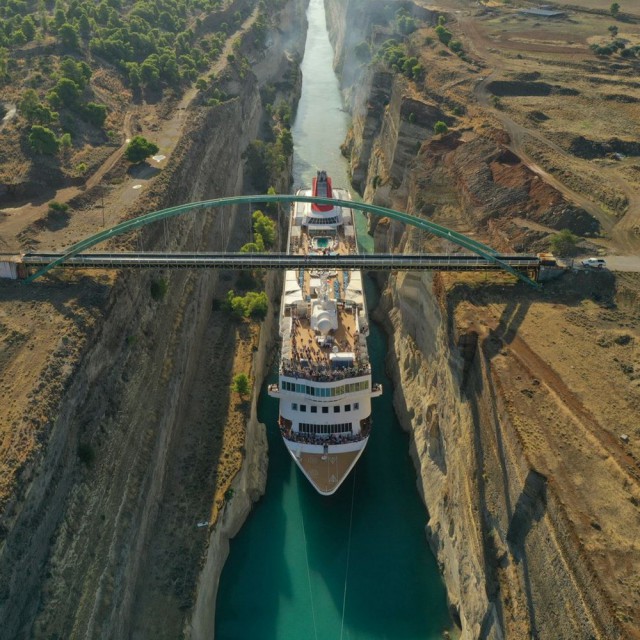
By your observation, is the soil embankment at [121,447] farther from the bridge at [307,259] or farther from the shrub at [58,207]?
the shrub at [58,207]

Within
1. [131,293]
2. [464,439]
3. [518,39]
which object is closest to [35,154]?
[131,293]

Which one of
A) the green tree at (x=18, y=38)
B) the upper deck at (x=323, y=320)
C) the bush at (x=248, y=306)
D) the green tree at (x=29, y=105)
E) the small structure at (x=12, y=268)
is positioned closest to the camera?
the small structure at (x=12, y=268)

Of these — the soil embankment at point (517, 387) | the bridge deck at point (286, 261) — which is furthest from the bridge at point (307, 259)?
the soil embankment at point (517, 387)

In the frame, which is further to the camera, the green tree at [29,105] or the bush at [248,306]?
the green tree at [29,105]

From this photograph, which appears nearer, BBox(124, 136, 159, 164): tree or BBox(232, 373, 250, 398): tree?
BBox(232, 373, 250, 398): tree

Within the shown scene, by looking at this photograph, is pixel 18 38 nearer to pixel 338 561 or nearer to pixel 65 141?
pixel 65 141

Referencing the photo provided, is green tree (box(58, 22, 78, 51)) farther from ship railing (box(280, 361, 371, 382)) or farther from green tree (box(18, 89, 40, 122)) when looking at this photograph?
ship railing (box(280, 361, 371, 382))

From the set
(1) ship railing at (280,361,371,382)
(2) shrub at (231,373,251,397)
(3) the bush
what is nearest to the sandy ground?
(1) ship railing at (280,361,371,382)
